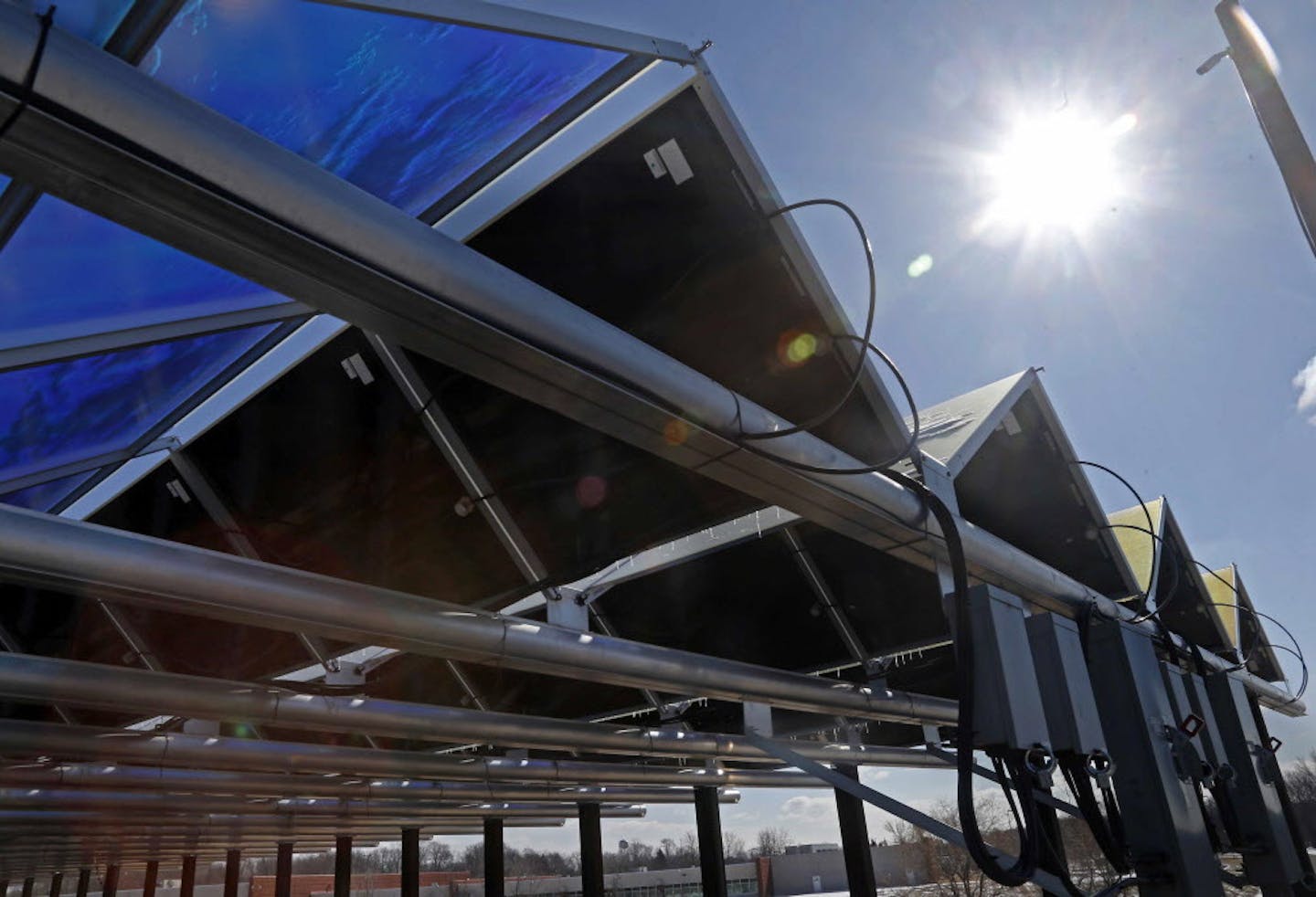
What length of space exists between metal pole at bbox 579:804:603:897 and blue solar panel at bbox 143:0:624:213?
775 inches

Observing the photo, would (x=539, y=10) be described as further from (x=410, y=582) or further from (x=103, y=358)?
(x=410, y=582)

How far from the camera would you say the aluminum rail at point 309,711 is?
817cm

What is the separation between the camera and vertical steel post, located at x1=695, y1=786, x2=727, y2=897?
59.6ft

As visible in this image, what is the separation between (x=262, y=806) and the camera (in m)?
20.6

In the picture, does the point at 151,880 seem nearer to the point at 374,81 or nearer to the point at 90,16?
the point at 374,81

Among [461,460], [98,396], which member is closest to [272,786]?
[461,460]

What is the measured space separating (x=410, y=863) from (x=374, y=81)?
2638cm

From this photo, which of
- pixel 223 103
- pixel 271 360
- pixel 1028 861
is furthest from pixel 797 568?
pixel 223 103

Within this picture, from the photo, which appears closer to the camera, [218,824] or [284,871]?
[218,824]

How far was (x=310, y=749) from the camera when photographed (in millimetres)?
13109

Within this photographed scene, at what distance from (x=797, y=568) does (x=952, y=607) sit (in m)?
4.35

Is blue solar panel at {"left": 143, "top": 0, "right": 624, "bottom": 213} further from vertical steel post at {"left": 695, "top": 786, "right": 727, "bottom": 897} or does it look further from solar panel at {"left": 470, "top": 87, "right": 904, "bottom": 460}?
vertical steel post at {"left": 695, "top": 786, "right": 727, "bottom": 897}

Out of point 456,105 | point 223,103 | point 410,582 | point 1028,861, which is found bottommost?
point 1028,861

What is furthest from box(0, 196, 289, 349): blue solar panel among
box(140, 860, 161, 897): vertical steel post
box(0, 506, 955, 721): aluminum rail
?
box(140, 860, 161, 897): vertical steel post
